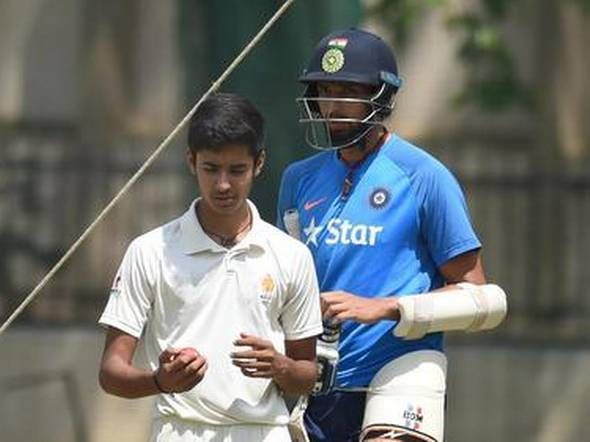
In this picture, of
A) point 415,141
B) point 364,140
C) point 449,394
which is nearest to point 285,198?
point 364,140

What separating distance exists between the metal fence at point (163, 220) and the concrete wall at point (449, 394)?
1.43 feet

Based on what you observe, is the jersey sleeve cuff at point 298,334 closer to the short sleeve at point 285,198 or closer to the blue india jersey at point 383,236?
the blue india jersey at point 383,236

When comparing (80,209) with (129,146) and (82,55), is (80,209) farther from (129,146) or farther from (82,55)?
(82,55)

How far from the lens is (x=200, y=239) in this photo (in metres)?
6.62

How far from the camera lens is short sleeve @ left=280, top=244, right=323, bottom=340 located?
6656 mm

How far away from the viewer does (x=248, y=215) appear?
265 inches

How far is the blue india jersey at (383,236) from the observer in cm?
714

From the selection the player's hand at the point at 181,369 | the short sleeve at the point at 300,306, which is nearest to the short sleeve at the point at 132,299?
the player's hand at the point at 181,369

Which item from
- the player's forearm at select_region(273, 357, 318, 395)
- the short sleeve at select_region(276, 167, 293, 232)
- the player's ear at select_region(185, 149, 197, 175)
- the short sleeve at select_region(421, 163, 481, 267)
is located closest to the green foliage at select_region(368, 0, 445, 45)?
the short sleeve at select_region(276, 167, 293, 232)

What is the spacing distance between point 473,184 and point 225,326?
9.42 meters

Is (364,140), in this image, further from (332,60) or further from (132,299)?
(132,299)

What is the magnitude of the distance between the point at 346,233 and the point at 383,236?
0.35ft

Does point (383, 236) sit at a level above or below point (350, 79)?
below

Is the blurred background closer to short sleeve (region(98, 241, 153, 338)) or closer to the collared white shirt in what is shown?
the collared white shirt
